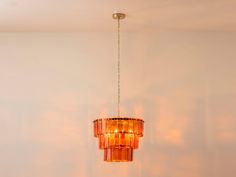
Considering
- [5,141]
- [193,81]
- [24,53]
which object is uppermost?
[24,53]

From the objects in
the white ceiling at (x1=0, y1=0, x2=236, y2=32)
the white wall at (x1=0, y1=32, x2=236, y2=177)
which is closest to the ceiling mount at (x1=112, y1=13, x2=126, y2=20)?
the white ceiling at (x1=0, y1=0, x2=236, y2=32)

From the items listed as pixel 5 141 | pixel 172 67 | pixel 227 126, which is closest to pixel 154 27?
pixel 172 67

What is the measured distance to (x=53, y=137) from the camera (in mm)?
4824

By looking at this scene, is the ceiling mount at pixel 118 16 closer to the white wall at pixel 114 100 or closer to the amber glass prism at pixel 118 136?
the white wall at pixel 114 100

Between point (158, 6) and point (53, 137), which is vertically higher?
point (158, 6)

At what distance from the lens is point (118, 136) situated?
3877mm

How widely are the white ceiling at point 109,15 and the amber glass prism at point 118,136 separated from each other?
40.4 inches

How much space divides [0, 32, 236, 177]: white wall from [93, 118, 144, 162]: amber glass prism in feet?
2.86

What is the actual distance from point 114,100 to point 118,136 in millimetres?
1020

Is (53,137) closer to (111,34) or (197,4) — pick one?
(111,34)

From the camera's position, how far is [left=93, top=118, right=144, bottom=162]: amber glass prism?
12.7 ft

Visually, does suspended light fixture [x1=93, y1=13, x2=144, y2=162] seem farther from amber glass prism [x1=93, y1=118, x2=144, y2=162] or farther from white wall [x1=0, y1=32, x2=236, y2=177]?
white wall [x1=0, y1=32, x2=236, y2=177]

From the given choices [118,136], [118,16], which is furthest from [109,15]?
[118,136]

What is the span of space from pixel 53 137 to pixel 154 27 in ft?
4.97
